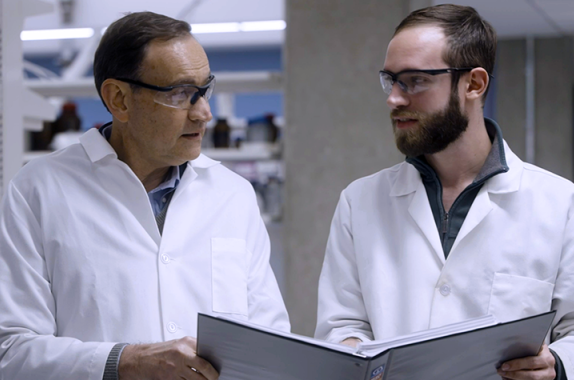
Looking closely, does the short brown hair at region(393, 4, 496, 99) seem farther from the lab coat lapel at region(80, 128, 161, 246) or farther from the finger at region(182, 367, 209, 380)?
the finger at region(182, 367, 209, 380)

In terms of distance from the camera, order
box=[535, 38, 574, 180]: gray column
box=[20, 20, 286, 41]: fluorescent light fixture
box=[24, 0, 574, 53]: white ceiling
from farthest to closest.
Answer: box=[20, 20, 286, 41]: fluorescent light fixture → box=[535, 38, 574, 180]: gray column → box=[24, 0, 574, 53]: white ceiling

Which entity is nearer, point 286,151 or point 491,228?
point 491,228

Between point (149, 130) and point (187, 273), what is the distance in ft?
1.18

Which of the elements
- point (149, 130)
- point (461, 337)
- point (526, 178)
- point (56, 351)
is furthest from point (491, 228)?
point (56, 351)

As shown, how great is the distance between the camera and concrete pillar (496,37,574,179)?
5207 mm

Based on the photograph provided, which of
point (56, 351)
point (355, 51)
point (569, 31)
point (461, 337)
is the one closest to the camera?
point (461, 337)

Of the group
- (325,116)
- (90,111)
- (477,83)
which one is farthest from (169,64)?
(90,111)

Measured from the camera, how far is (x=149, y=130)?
1.57m

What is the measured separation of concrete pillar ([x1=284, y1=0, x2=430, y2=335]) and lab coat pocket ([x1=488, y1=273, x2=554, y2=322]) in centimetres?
182

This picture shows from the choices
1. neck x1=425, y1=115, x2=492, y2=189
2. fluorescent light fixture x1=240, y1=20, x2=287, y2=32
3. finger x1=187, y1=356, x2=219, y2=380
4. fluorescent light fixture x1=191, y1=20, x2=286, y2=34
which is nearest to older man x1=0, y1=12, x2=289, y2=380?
finger x1=187, y1=356, x2=219, y2=380

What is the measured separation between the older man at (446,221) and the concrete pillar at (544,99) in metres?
3.79

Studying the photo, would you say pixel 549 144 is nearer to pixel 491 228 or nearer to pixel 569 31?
pixel 569 31

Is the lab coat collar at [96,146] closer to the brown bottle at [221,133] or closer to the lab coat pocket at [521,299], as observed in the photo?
the lab coat pocket at [521,299]

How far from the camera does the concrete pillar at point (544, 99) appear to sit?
521 centimetres
